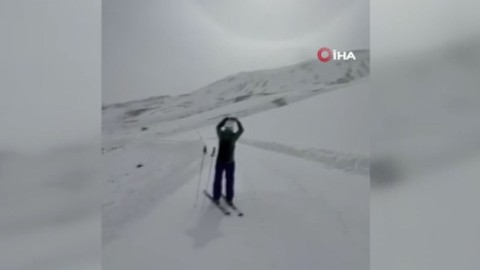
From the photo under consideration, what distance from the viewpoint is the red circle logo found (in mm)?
1267

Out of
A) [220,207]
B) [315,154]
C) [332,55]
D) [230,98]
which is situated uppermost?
[332,55]

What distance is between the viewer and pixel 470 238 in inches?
51.0

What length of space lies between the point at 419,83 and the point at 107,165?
1.01 meters

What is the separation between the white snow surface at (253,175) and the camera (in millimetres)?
1259

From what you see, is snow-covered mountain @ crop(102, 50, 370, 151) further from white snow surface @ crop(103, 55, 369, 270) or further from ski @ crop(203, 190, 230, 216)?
ski @ crop(203, 190, 230, 216)

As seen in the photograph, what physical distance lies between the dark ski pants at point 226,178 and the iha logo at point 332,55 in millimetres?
428

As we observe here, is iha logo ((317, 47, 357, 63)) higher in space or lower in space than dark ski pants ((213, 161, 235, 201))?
higher

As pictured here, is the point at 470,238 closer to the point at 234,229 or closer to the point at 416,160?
the point at 416,160

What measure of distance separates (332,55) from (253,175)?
1.45 ft

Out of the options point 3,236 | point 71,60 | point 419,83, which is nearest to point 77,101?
point 71,60

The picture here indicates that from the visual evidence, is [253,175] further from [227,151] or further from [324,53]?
[324,53]

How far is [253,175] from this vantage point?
1.27 m

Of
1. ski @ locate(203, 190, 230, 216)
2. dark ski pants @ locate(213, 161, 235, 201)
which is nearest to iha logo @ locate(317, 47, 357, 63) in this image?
dark ski pants @ locate(213, 161, 235, 201)

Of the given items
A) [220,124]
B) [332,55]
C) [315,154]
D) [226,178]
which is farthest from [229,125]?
[332,55]
